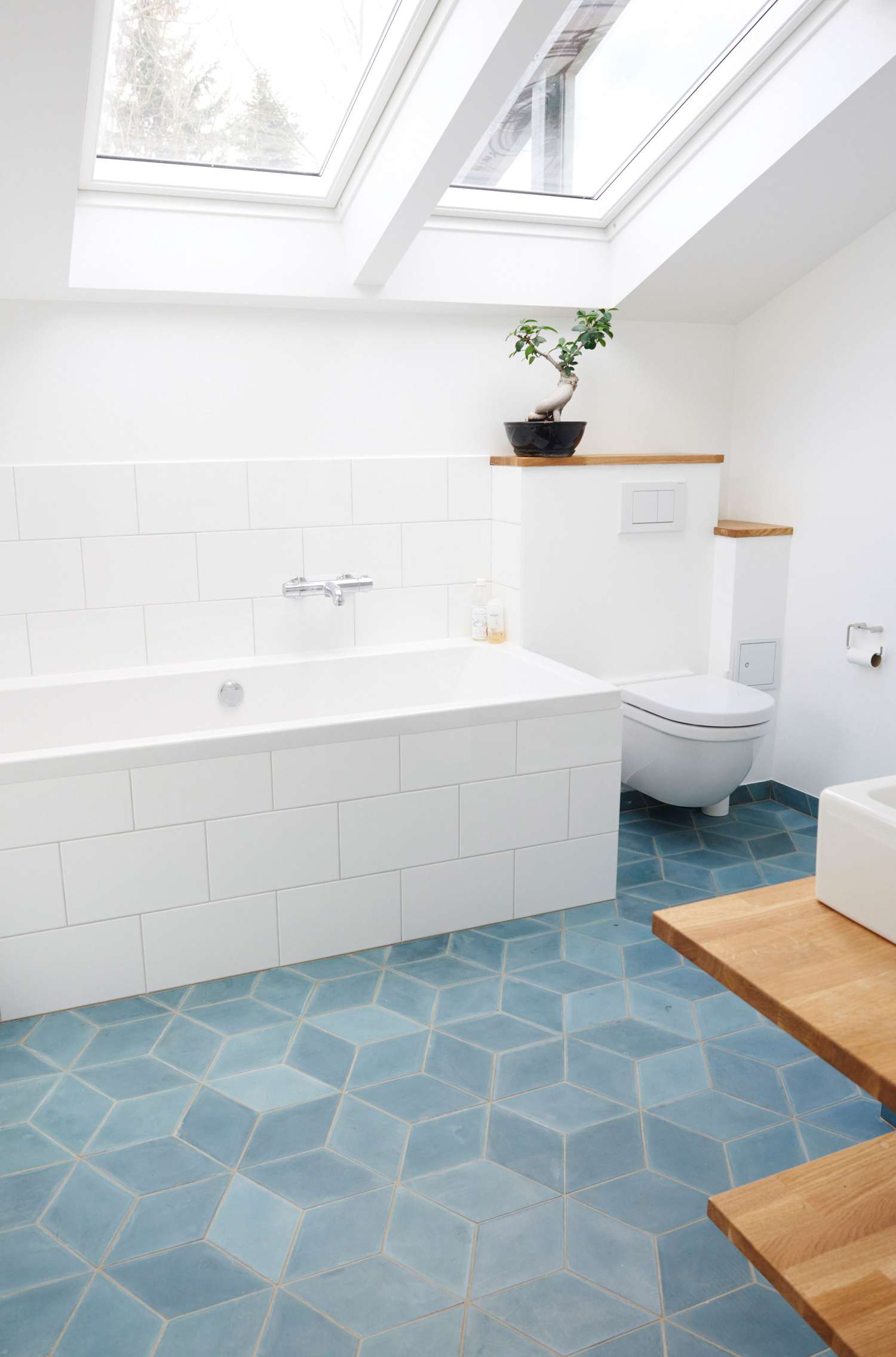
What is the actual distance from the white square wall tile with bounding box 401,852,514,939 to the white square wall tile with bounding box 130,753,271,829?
0.45 meters

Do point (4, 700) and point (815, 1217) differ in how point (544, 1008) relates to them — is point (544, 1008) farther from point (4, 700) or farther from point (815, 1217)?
point (4, 700)

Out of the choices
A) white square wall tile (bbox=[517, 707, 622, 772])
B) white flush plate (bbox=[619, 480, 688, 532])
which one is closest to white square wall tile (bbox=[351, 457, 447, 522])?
white flush plate (bbox=[619, 480, 688, 532])

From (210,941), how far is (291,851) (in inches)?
11.1

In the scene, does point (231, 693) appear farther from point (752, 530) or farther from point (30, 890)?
point (752, 530)

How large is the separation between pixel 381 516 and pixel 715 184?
1.39m

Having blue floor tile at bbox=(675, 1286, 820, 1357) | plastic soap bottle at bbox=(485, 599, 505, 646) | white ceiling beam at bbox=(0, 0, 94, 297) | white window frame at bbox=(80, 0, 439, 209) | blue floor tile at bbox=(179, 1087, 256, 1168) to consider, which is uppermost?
white window frame at bbox=(80, 0, 439, 209)

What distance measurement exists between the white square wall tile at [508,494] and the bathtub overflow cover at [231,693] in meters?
1.03

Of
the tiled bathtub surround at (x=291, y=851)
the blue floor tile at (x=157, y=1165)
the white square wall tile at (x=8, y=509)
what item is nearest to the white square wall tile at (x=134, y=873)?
the tiled bathtub surround at (x=291, y=851)

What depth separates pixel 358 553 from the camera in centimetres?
319

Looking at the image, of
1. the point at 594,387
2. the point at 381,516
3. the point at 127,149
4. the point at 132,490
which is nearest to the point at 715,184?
the point at 594,387

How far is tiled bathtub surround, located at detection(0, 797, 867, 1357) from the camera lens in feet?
4.69

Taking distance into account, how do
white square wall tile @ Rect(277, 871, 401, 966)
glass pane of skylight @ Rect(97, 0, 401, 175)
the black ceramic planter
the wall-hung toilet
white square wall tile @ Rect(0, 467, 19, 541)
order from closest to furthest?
glass pane of skylight @ Rect(97, 0, 401, 175)
white square wall tile @ Rect(277, 871, 401, 966)
white square wall tile @ Rect(0, 467, 19, 541)
the wall-hung toilet
the black ceramic planter

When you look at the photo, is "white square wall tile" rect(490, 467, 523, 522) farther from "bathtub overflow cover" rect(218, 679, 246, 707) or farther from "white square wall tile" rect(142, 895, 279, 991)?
"white square wall tile" rect(142, 895, 279, 991)

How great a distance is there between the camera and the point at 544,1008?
2.21m
